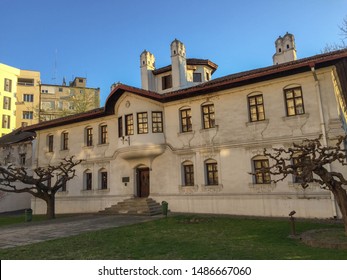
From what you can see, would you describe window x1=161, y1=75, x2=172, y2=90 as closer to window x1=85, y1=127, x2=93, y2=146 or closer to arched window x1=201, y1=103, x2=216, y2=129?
window x1=85, y1=127, x2=93, y2=146

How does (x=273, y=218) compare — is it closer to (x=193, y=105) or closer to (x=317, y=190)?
(x=317, y=190)

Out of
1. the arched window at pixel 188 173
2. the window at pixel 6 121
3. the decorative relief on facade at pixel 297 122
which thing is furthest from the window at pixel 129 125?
the window at pixel 6 121

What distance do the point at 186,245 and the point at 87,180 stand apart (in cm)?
1637

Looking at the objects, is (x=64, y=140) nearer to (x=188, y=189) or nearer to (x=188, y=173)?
(x=188, y=173)

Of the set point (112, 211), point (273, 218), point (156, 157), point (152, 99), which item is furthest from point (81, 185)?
point (273, 218)

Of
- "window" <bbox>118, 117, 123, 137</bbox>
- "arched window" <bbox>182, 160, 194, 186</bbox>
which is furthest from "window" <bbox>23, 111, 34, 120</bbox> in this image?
"arched window" <bbox>182, 160, 194, 186</bbox>

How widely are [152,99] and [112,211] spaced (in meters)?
8.43

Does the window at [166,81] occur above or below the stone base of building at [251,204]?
above

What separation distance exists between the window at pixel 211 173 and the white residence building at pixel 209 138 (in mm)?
63

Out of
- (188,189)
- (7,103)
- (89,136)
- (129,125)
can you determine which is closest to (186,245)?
(188,189)

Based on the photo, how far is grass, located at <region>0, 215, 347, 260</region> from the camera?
7.61m

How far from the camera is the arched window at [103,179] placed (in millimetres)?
22422

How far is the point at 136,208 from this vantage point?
749 inches

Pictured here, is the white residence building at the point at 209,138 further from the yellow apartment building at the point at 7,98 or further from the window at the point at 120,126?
the yellow apartment building at the point at 7,98
